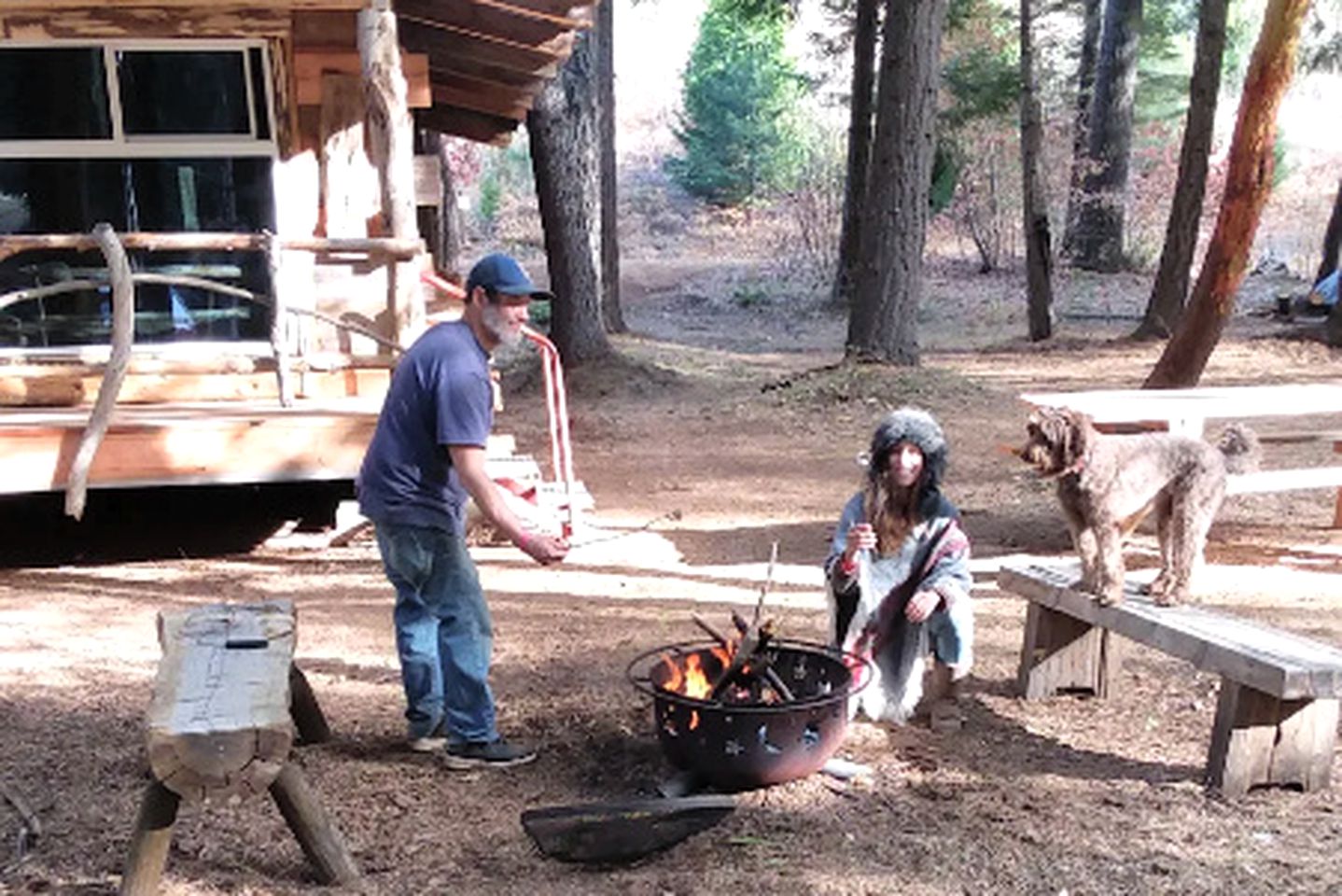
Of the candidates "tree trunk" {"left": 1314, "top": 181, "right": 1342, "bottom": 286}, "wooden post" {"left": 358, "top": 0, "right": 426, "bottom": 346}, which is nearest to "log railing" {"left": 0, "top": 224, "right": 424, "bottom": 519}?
"wooden post" {"left": 358, "top": 0, "right": 426, "bottom": 346}

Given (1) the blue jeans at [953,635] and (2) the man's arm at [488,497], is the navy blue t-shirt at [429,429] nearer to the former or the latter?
(2) the man's arm at [488,497]

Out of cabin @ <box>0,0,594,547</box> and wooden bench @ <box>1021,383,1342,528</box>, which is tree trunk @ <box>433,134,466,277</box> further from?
wooden bench @ <box>1021,383,1342,528</box>

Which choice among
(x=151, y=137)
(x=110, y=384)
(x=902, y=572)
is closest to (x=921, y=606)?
(x=902, y=572)

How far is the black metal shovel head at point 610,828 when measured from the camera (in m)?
3.84

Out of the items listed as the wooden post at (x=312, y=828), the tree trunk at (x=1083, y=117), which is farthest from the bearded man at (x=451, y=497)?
the tree trunk at (x=1083, y=117)

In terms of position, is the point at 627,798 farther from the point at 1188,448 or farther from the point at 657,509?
the point at 657,509

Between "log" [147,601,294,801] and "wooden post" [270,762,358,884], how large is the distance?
0.64ft

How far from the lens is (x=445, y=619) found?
14.6ft

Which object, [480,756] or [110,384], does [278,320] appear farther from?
[480,756]

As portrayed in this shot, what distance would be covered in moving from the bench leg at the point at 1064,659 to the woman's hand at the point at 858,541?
1110 millimetres

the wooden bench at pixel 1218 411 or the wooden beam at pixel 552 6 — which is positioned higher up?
the wooden beam at pixel 552 6

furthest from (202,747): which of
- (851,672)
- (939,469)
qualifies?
(939,469)

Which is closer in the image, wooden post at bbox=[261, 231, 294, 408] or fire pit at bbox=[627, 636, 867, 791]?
fire pit at bbox=[627, 636, 867, 791]

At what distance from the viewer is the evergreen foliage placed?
137ft
